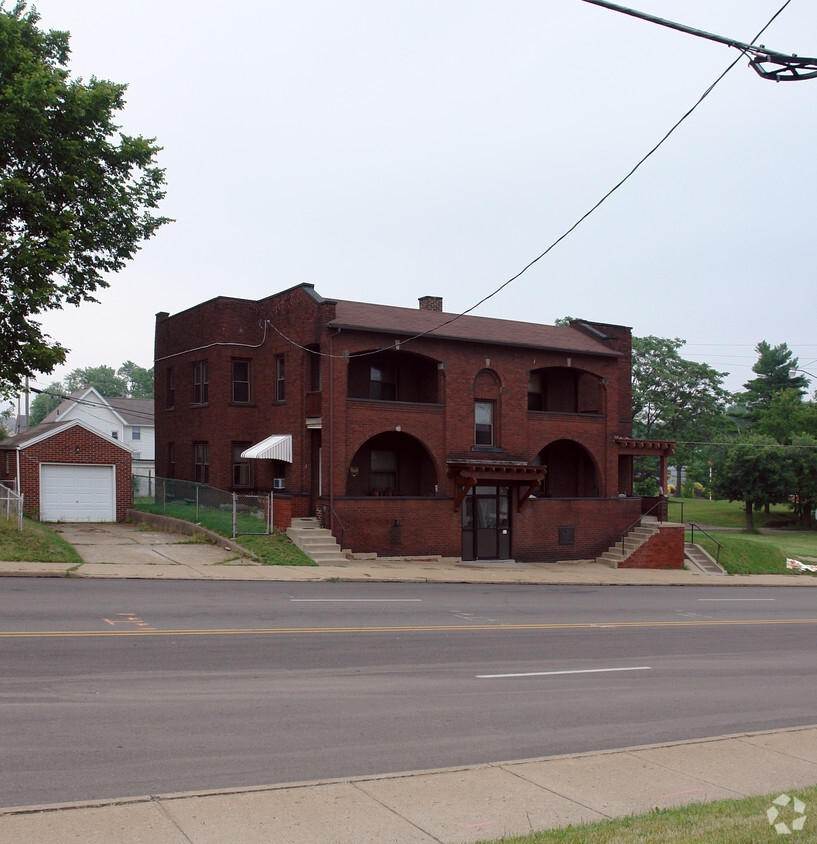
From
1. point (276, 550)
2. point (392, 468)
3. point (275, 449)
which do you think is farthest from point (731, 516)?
point (276, 550)

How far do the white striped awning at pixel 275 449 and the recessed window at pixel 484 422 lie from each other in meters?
6.67

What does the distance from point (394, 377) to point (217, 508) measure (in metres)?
7.84

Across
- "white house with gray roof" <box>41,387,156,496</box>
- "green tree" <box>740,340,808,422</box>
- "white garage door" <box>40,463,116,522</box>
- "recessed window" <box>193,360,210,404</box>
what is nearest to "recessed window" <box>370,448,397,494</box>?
"recessed window" <box>193,360,210,404</box>

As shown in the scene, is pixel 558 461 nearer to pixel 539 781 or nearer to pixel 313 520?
pixel 313 520

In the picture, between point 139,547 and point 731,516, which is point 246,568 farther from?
point 731,516

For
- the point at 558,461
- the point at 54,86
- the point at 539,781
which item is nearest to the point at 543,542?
the point at 558,461

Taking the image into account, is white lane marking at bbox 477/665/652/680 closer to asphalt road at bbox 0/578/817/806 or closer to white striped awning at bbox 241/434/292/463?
asphalt road at bbox 0/578/817/806

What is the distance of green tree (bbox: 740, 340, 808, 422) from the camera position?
93812mm

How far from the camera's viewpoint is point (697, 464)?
2928 inches

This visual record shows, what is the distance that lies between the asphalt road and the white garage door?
12.6 m

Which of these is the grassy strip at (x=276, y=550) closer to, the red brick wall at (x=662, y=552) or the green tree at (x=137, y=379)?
the red brick wall at (x=662, y=552)

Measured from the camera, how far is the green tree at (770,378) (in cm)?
9381

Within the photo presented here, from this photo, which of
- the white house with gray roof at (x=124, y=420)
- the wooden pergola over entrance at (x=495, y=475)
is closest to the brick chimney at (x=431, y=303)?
the wooden pergola over entrance at (x=495, y=475)

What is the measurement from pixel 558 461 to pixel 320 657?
23.6m
